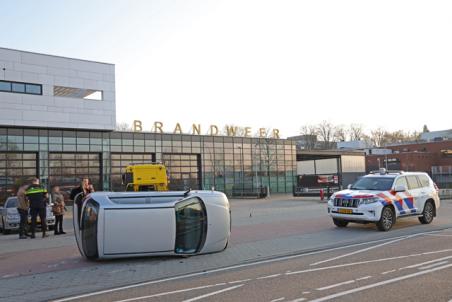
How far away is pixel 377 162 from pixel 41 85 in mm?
67282

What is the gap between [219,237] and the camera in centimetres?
1070

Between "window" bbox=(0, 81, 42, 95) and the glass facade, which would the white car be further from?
the glass facade

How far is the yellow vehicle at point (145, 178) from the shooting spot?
24.0 meters

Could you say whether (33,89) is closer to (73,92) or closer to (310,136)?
(73,92)

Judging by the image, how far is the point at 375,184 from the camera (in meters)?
15.3

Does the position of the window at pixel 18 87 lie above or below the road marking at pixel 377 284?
above

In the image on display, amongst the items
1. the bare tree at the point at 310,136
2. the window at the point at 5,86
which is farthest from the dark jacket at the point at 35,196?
the bare tree at the point at 310,136

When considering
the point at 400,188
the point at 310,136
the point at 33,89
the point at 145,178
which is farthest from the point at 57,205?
the point at 310,136

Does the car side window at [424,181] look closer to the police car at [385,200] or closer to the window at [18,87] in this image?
the police car at [385,200]

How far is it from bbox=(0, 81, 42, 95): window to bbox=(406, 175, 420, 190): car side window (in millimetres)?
30340

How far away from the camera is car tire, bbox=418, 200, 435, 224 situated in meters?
15.8

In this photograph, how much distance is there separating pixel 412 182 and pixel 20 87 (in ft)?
100

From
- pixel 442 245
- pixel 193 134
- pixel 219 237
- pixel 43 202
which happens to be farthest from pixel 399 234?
pixel 193 134

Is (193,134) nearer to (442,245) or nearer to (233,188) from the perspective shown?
(233,188)
